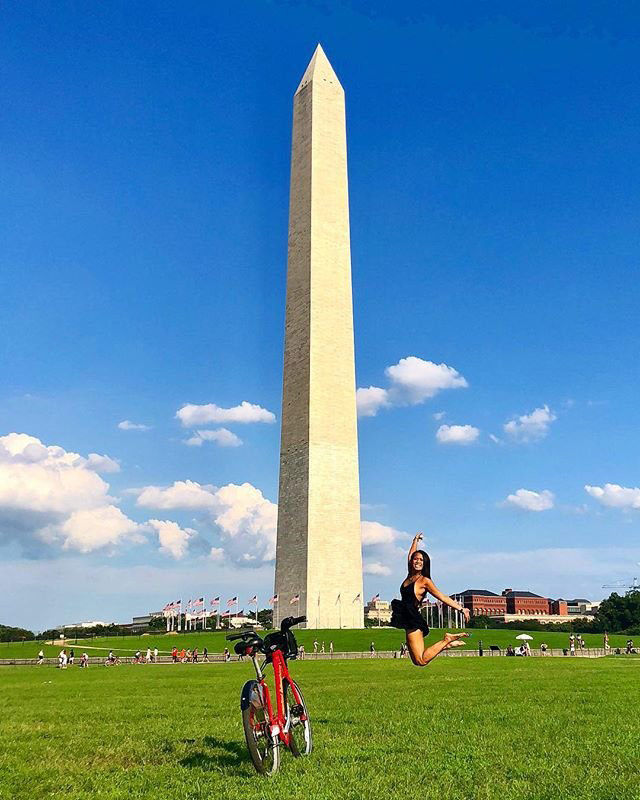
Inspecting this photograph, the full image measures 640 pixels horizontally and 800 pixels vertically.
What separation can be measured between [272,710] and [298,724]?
2.31ft

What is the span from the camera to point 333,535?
5812cm

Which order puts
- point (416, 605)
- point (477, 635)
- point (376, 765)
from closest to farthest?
point (376, 765) < point (416, 605) < point (477, 635)

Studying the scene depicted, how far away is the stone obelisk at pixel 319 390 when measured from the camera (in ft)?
189

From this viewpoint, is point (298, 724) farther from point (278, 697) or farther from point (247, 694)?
point (247, 694)

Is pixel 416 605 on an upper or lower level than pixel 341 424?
lower

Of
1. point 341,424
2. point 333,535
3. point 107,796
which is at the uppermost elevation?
point 341,424

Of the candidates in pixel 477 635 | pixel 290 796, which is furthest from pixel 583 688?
pixel 477 635

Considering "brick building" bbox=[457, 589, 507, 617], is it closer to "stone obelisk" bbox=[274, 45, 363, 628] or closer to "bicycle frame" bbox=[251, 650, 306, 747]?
"stone obelisk" bbox=[274, 45, 363, 628]

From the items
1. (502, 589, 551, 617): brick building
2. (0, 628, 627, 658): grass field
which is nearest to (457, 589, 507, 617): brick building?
(502, 589, 551, 617): brick building

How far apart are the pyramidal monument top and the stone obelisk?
0.50ft

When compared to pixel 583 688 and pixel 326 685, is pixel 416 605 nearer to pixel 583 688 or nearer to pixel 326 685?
pixel 583 688

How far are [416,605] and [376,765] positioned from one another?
4.83 ft

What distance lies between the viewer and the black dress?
8.16 meters

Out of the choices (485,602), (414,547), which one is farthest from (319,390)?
(485,602)
